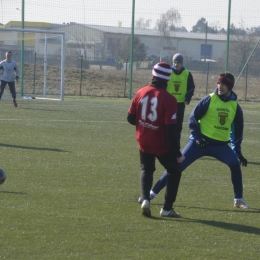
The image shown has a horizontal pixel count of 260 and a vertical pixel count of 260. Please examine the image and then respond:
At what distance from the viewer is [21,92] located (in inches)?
1236

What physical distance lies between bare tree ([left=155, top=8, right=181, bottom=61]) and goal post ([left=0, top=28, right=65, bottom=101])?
611 cm

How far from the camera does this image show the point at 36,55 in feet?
109

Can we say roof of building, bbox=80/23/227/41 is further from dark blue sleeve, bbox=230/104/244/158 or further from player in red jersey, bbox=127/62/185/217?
player in red jersey, bbox=127/62/185/217

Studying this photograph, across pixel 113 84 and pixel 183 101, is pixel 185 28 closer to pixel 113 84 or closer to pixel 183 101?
pixel 113 84

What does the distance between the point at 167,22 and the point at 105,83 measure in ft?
16.7

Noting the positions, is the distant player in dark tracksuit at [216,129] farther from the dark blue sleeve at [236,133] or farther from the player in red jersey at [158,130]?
the player in red jersey at [158,130]

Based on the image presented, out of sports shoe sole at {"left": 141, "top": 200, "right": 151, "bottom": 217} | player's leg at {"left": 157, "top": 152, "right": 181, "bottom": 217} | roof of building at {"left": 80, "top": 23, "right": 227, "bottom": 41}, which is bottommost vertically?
sports shoe sole at {"left": 141, "top": 200, "right": 151, "bottom": 217}

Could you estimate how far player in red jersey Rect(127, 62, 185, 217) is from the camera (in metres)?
6.84

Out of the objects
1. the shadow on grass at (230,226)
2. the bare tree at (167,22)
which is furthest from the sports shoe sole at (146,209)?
the bare tree at (167,22)

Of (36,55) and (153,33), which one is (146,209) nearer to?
(36,55)

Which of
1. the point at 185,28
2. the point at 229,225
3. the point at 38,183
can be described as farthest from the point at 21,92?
the point at 229,225

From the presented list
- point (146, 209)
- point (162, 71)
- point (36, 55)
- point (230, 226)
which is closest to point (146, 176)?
point (146, 209)

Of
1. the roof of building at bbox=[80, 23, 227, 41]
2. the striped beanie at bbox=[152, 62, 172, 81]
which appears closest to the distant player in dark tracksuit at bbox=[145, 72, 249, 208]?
the striped beanie at bbox=[152, 62, 172, 81]

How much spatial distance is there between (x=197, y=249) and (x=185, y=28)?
31.1 meters
